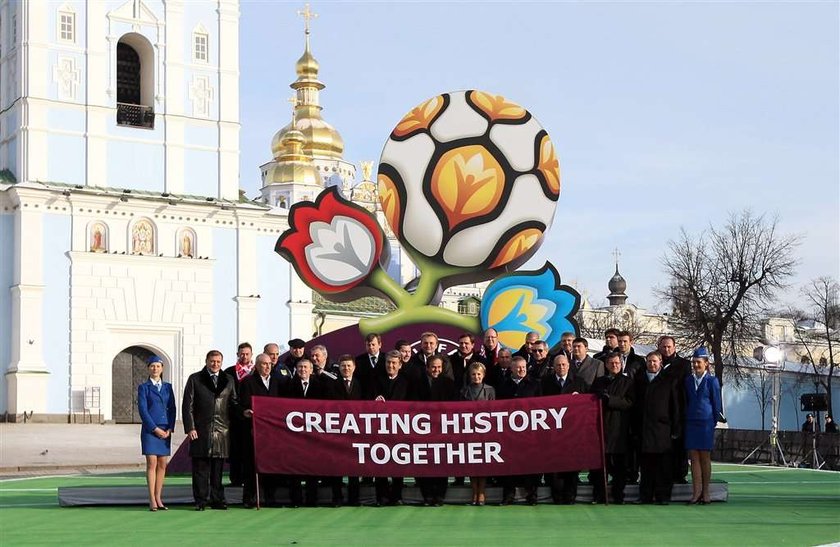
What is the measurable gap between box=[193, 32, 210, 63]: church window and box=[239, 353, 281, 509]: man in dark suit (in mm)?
34866

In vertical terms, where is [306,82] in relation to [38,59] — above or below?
above

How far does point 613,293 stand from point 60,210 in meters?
72.5

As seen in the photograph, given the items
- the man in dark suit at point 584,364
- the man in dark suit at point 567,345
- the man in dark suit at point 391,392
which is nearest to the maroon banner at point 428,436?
the man in dark suit at point 391,392

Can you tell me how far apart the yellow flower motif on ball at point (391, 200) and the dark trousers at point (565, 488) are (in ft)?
27.1

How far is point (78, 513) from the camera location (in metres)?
13.9

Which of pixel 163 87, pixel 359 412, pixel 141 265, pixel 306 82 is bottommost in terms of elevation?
pixel 359 412

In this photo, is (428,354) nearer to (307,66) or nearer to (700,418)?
(700,418)

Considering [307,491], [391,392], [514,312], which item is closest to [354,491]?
[307,491]

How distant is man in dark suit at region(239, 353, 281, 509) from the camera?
1476cm

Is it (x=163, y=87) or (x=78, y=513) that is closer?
(x=78, y=513)

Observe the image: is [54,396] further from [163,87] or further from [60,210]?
[163,87]

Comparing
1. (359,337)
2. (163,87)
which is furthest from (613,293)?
(359,337)

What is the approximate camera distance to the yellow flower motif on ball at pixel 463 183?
22312 mm

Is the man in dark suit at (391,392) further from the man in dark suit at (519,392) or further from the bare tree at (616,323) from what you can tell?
the bare tree at (616,323)
